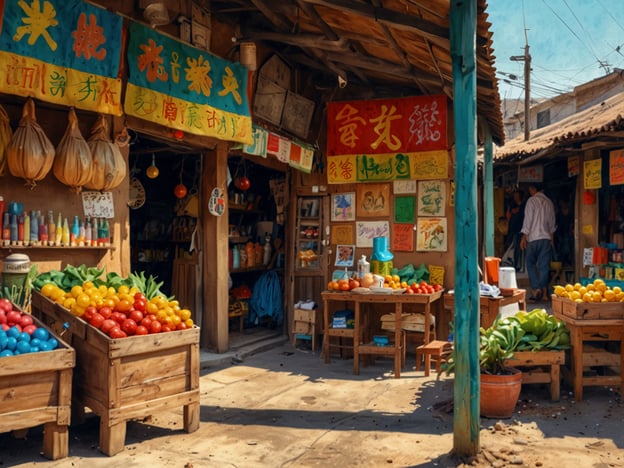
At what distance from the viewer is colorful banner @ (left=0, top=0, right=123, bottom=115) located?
515 centimetres

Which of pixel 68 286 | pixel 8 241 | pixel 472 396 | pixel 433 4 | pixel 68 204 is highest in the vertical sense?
pixel 433 4

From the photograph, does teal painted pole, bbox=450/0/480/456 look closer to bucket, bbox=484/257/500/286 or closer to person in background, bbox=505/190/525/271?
bucket, bbox=484/257/500/286

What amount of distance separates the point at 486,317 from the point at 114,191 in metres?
5.11

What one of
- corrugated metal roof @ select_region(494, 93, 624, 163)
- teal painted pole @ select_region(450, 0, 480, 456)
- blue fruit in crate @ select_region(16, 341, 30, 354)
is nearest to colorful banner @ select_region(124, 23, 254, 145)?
blue fruit in crate @ select_region(16, 341, 30, 354)

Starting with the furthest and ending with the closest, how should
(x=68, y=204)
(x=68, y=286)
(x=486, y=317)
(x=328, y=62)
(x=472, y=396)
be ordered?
(x=328, y=62) → (x=486, y=317) → (x=68, y=204) → (x=68, y=286) → (x=472, y=396)

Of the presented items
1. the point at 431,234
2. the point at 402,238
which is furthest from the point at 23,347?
the point at 431,234

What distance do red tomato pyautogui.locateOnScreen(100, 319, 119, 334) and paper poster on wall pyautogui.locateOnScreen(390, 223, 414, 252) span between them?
5505 millimetres

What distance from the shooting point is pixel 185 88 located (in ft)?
23.3

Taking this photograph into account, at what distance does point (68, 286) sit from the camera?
556 cm

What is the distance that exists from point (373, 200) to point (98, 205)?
4758mm

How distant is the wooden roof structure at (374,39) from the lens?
5.63 meters

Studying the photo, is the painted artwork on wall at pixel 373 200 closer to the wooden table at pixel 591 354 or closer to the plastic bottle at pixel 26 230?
the wooden table at pixel 591 354

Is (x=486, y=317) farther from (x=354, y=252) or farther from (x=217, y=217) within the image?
(x=217, y=217)

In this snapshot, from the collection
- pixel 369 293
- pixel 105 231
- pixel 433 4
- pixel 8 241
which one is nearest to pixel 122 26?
pixel 105 231
